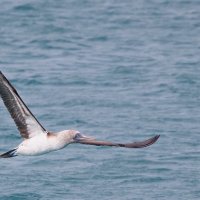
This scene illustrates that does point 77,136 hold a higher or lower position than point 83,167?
higher

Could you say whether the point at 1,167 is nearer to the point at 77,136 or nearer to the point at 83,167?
the point at 83,167

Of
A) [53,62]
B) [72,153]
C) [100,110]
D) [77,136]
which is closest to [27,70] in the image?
[53,62]

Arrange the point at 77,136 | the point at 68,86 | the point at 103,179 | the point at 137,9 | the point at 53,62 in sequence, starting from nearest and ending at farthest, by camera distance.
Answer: the point at 77,136, the point at 103,179, the point at 68,86, the point at 53,62, the point at 137,9

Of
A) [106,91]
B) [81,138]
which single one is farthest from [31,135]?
[106,91]

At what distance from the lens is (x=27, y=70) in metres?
30.4

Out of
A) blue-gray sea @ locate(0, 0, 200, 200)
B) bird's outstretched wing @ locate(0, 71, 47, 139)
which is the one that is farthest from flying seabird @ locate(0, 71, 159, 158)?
blue-gray sea @ locate(0, 0, 200, 200)

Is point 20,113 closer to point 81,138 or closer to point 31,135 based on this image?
point 31,135

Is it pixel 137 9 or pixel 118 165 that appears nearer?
pixel 118 165

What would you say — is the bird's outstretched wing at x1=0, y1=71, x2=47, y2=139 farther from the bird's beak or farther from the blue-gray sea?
the blue-gray sea

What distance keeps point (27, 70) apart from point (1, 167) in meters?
7.43

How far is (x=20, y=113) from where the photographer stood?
1856 centimetres

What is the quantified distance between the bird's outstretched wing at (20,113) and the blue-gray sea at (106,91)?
11.5 feet

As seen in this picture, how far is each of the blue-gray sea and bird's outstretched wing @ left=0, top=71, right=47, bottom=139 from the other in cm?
350

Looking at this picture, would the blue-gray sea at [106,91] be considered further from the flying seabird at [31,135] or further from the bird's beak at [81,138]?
the bird's beak at [81,138]
